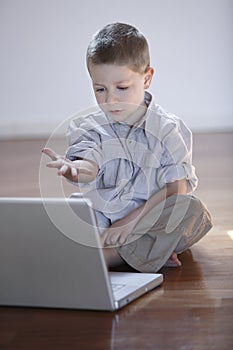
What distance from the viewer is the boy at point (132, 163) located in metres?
1.83

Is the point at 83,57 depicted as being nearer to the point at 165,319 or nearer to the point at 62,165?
the point at 62,165

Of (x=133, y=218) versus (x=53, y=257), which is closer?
(x=53, y=257)

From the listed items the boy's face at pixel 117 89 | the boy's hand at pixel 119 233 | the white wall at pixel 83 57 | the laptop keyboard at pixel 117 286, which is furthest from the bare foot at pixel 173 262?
the white wall at pixel 83 57

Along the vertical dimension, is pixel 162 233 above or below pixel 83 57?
above

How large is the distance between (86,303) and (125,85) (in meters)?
0.55

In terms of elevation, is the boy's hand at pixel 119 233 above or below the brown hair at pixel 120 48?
below

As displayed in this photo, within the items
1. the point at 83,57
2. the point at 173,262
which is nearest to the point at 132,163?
the point at 173,262

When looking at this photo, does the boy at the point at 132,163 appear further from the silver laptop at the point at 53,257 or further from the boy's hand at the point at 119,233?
the silver laptop at the point at 53,257

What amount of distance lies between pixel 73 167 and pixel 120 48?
0.34 meters

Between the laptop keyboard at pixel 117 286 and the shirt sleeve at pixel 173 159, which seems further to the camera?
the shirt sleeve at pixel 173 159

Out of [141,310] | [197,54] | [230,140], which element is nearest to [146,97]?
[141,310]

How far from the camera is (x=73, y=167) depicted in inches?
64.8

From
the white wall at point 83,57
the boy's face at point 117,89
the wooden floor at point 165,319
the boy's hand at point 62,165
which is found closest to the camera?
the wooden floor at point 165,319

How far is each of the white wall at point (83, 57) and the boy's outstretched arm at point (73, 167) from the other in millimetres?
2558
